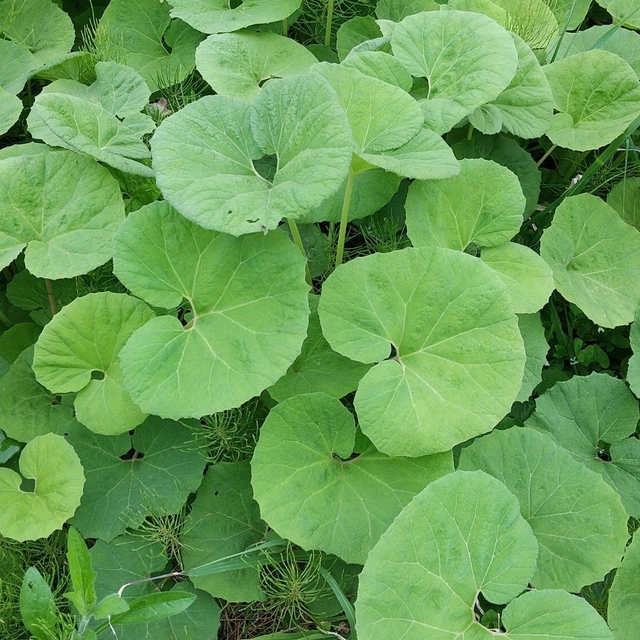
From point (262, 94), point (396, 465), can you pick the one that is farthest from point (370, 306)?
point (262, 94)

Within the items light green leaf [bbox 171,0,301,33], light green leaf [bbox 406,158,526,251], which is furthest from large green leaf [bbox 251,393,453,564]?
light green leaf [bbox 171,0,301,33]

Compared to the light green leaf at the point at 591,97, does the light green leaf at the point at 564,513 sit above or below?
below

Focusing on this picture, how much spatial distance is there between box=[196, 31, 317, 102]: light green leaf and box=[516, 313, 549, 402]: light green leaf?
35.6 inches

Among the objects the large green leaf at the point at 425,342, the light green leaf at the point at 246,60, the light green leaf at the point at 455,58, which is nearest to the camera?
the large green leaf at the point at 425,342

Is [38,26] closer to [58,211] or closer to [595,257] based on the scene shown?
[58,211]

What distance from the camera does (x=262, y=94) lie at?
1.33 metres

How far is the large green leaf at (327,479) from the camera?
1305 mm

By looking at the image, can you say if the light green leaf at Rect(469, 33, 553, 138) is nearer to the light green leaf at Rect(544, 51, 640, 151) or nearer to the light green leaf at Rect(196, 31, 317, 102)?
the light green leaf at Rect(544, 51, 640, 151)

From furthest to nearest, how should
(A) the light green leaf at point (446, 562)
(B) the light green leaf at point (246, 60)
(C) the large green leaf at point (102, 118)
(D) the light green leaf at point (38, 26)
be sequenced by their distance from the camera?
(D) the light green leaf at point (38, 26) < (B) the light green leaf at point (246, 60) < (C) the large green leaf at point (102, 118) < (A) the light green leaf at point (446, 562)

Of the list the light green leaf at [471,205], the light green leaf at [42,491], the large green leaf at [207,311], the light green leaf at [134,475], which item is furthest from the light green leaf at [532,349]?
the light green leaf at [42,491]

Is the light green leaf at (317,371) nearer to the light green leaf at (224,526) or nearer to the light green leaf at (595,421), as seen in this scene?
the light green leaf at (224,526)

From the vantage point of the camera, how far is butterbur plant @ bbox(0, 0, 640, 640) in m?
1.23

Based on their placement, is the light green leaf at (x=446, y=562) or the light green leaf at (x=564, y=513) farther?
the light green leaf at (x=564, y=513)

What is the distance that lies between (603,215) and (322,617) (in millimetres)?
1235
